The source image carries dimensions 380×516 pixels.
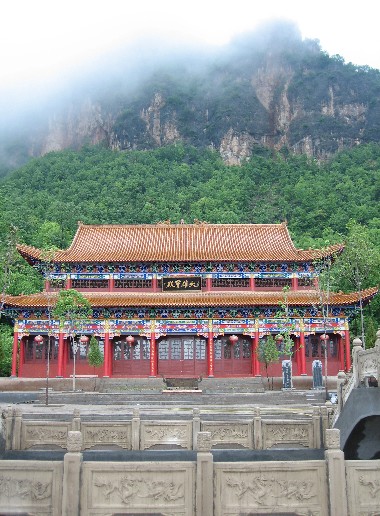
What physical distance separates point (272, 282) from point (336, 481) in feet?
84.8

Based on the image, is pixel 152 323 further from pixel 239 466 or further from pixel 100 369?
pixel 239 466

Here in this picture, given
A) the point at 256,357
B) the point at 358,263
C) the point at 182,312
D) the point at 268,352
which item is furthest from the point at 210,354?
the point at 358,263

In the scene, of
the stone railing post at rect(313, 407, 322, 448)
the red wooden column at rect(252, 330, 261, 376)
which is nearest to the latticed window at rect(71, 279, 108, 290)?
the red wooden column at rect(252, 330, 261, 376)

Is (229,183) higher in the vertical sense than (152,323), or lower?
higher

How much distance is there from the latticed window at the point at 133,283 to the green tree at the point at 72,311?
3.28 metres

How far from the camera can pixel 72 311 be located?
2825 centimetres

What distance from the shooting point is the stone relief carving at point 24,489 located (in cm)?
802

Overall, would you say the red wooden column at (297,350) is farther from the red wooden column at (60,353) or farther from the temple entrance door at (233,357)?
the red wooden column at (60,353)

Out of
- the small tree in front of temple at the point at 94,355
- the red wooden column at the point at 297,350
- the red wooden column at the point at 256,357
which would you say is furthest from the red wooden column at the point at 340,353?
the small tree in front of temple at the point at 94,355

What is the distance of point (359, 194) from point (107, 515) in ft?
257

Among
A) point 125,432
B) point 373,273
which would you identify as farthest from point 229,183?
point 125,432

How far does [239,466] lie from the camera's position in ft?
26.7

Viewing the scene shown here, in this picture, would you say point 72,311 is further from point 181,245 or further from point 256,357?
point 256,357

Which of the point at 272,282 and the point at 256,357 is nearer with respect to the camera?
the point at 256,357
